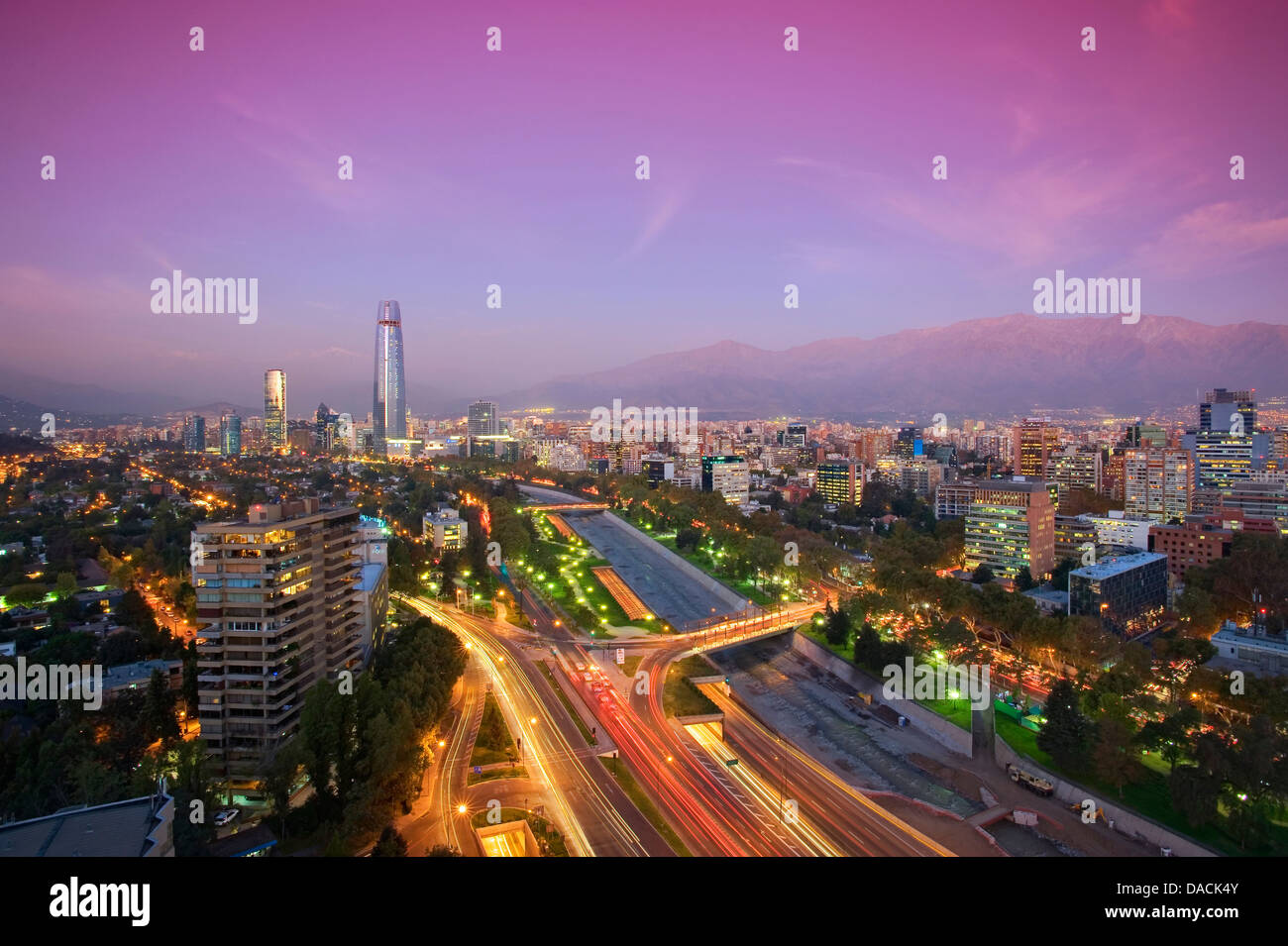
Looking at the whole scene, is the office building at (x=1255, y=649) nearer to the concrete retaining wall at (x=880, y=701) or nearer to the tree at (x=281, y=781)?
the concrete retaining wall at (x=880, y=701)

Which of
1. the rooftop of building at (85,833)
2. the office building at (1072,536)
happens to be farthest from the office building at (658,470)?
the rooftop of building at (85,833)

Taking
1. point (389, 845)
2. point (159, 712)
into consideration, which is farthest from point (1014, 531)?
point (159, 712)

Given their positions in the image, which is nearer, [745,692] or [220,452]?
[745,692]

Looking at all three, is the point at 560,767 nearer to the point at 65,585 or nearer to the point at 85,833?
the point at 85,833

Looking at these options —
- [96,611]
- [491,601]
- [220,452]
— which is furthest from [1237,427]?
[220,452]

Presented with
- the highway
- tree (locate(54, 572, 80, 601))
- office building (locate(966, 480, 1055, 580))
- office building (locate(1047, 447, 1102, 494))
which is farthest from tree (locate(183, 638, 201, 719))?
office building (locate(1047, 447, 1102, 494))
